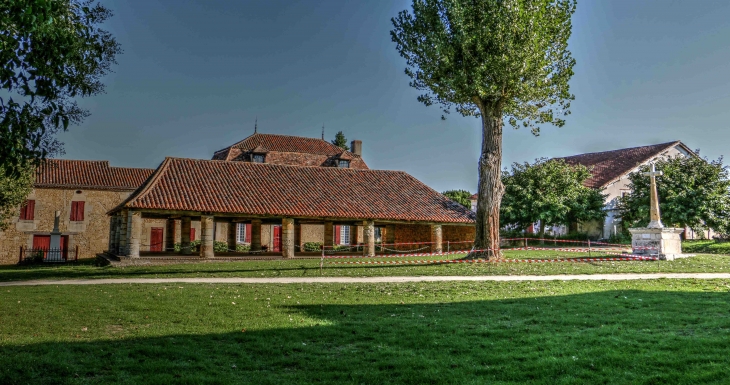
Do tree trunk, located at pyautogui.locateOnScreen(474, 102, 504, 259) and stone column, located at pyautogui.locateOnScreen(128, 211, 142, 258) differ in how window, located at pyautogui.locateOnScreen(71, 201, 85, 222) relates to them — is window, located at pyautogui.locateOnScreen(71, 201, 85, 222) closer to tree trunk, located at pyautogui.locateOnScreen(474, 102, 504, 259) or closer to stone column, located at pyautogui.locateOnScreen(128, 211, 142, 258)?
stone column, located at pyautogui.locateOnScreen(128, 211, 142, 258)

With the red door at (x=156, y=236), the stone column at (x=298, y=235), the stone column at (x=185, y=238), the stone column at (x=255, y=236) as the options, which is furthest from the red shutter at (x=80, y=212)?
the stone column at (x=298, y=235)

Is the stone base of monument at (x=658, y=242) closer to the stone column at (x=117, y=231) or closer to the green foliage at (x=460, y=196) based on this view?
the green foliage at (x=460, y=196)

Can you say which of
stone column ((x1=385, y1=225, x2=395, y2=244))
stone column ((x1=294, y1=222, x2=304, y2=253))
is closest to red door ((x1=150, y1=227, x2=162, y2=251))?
stone column ((x1=294, y1=222, x2=304, y2=253))

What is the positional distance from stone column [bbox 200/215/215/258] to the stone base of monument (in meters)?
18.4

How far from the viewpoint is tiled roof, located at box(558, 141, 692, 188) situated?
126 ft

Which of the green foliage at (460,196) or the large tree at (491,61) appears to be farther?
the green foliage at (460,196)

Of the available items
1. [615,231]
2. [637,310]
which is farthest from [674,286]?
[615,231]

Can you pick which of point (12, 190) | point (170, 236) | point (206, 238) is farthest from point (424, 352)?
point (12, 190)

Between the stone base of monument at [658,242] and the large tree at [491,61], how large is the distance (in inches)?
223

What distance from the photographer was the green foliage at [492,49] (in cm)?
1898

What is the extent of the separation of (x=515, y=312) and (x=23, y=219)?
35.9 meters

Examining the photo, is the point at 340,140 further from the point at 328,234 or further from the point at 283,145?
the point at 328,234

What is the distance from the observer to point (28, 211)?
115 feet

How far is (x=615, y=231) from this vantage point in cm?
3581
